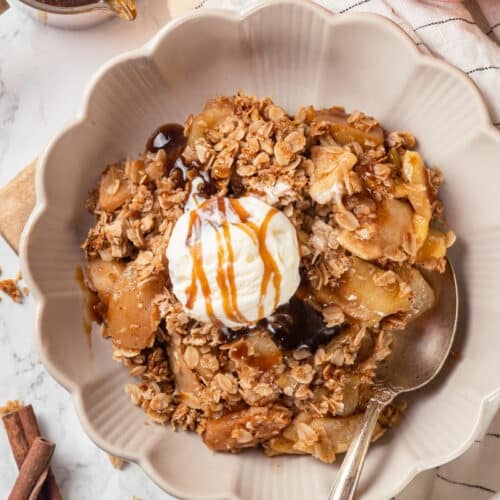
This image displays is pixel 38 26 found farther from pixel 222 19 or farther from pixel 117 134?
pixel 222 19

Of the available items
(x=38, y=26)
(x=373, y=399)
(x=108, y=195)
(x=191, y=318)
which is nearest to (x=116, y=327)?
(x=191, y=318)

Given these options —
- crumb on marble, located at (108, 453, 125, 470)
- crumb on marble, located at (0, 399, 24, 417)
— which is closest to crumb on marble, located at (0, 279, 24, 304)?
crumb on marble, located at (0, 399, 24, 417)

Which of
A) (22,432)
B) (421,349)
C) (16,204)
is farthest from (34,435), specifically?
(421,349)

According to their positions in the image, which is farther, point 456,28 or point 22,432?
point 22,432

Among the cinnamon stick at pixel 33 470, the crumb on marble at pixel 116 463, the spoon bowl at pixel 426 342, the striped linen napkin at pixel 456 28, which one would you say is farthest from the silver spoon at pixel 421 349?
the cinnamon stick at pixel 33 470

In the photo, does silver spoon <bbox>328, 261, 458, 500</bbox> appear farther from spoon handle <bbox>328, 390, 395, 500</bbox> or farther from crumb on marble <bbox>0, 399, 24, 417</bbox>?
crumb on marble <bbox>0, 399, 24, 417</bbox>

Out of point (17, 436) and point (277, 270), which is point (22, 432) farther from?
point (277, 270)
